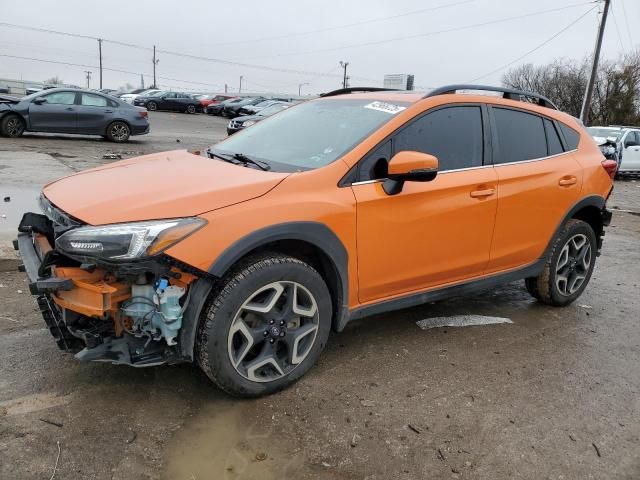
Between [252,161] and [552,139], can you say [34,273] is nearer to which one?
[252,161]

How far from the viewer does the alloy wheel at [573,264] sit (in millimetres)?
4797

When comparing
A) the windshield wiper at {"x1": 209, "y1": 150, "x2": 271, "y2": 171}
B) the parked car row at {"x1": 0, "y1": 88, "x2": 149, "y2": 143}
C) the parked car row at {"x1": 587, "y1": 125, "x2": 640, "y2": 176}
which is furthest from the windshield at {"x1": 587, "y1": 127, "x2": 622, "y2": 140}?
the windshield wiper at {"x1": 209, "y1": 150, "x2": 271, "y2": 171}

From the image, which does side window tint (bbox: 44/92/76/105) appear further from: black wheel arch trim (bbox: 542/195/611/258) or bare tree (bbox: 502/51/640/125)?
bare tree (bbox: 502/51/640/125)

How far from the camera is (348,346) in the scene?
3.91 meters

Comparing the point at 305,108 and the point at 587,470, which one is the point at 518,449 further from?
the point at 305,108

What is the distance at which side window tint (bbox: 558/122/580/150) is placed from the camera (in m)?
4.73

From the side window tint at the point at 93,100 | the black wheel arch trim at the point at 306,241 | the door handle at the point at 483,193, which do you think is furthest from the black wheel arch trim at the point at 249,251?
the side window tint at the point at 93,100

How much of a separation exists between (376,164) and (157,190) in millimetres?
1278

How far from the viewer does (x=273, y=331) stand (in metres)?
3.09

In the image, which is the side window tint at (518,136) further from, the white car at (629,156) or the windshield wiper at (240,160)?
the white car at (629,156)

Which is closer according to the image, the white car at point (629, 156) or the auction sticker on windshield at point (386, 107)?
the auction sticker on windshield at point (386, 107)

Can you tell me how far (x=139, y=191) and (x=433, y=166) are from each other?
1628mm

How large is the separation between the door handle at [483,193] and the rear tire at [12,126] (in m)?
14.4

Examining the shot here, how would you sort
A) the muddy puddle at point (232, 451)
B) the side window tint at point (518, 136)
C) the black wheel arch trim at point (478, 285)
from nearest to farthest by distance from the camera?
the muddy puddle at point (232, 451) → the black wheel arch trim at point (478, 285) → the side window tint at point (518, 136)
